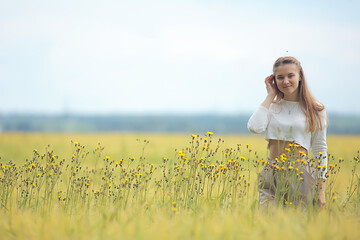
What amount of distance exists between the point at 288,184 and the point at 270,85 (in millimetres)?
1167

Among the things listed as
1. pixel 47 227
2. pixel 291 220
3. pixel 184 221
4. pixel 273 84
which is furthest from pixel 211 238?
pixel 273 84

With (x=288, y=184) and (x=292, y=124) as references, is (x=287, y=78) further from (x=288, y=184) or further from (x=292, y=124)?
(x=288, y=184)

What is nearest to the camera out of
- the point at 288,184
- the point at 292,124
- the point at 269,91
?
the point at 292,124

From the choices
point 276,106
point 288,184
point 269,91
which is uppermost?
point 269,91

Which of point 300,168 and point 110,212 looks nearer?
point 110,212

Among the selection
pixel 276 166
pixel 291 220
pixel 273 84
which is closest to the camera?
pixel 291 220

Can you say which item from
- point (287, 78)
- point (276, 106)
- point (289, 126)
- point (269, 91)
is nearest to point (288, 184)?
point (289, 126)

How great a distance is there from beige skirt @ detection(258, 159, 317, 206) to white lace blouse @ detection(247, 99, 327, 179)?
0.56ft

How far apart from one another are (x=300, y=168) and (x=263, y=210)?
0.62m

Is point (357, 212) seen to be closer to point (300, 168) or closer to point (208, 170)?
point (300, 168)

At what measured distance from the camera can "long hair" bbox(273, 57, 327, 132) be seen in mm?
4496

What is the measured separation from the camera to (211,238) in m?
3.17

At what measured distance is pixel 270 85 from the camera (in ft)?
15.4

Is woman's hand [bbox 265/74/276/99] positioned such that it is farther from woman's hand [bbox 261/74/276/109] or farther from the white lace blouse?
the white lace blouse
